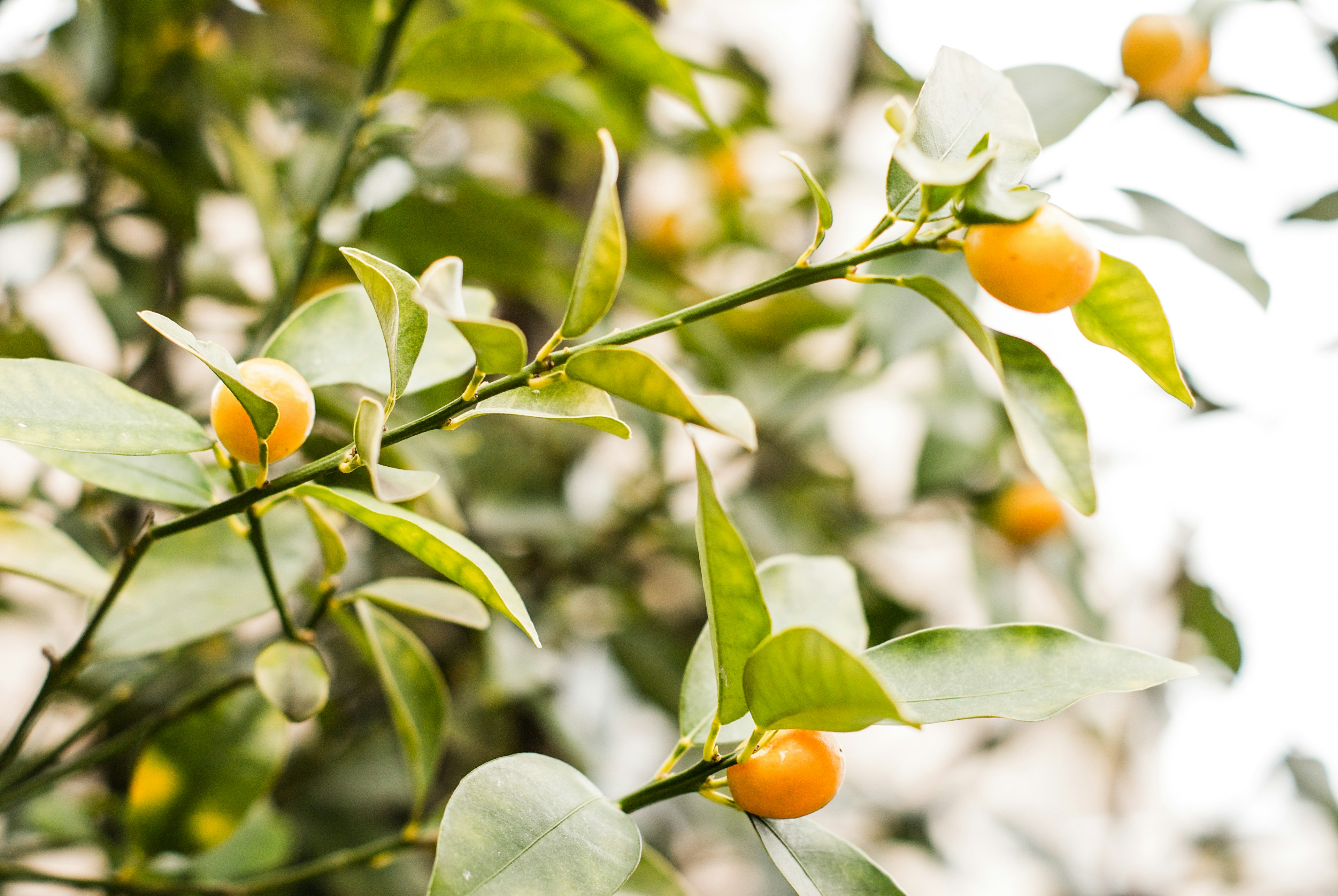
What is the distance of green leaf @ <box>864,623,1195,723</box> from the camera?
0.31 m

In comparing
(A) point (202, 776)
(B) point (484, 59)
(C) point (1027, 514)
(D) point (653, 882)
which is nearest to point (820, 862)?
(D) point (653, 882)

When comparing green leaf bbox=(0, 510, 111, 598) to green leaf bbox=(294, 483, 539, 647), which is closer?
green leaf bbox=(294, 483, 539, 647)

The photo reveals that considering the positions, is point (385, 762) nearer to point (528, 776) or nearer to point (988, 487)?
point (528, 776)

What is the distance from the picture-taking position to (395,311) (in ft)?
0.92

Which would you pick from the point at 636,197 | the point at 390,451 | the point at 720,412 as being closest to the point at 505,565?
the point at 390,451

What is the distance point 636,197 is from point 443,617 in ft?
4.22

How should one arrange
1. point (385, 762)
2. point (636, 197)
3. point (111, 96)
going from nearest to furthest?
point (111, 96) < point (385, 762) < point (636, 197)

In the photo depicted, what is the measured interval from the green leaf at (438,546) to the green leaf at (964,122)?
0.63ft

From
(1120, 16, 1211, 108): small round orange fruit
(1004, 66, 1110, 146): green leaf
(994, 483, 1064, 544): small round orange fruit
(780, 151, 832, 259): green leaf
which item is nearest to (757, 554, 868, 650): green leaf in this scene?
(780, 151, 832, 259): green leaf

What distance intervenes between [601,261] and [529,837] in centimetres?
20

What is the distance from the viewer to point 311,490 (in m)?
0.30

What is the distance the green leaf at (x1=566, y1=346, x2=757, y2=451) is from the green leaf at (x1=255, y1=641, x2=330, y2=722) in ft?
0.76

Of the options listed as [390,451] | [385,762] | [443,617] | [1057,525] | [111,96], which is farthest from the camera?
[1057,525]

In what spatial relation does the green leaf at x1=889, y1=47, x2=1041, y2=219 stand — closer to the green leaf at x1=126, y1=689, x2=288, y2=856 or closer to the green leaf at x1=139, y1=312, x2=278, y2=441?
the green leaf at x1=139, y1=312, x2=278, y2=441
